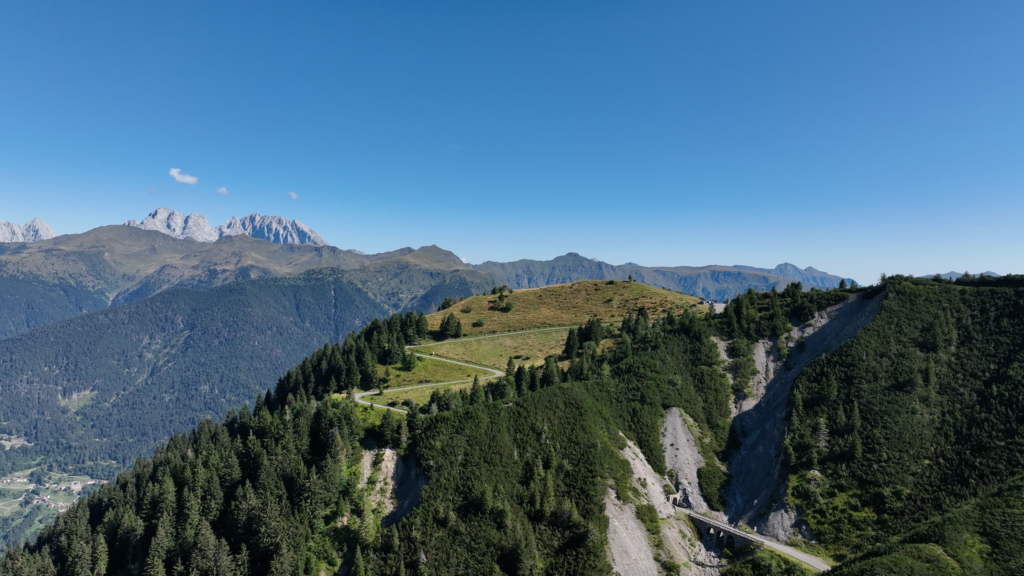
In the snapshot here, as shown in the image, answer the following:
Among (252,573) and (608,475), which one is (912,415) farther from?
(252,573)

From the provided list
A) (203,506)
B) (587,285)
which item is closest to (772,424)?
(203,506)

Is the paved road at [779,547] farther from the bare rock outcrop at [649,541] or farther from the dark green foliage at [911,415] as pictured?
the dark green foliage at [911,415]

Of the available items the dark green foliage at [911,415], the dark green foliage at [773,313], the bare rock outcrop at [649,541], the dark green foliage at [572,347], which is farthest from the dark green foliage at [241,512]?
the dark green foliage at [773,313]

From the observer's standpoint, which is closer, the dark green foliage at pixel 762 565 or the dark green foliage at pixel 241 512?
the dark green foliage at pixel 762 565

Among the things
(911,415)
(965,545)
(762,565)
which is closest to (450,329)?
(762,565)

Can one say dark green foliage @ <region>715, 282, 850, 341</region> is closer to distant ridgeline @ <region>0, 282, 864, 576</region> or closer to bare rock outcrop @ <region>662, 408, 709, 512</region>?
distant ridgeline @ <region>0, 282, 864, 576</region>

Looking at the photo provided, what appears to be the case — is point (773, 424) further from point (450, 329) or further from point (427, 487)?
point (450, 329)
